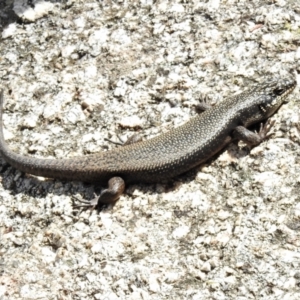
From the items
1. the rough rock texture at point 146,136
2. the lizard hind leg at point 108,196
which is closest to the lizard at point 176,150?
the lizard hind leg at point 108,196

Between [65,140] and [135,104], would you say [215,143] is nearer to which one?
[135,104]

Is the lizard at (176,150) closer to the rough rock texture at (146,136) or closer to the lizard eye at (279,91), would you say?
the lizard eye at (279,91)

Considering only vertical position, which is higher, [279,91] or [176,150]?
[279,91]

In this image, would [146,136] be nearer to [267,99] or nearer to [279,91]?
[267,99]

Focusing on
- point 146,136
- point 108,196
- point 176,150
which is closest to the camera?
point 108,196

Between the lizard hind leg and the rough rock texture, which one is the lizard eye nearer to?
the rough rock texture

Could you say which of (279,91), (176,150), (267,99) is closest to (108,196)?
(176,150)

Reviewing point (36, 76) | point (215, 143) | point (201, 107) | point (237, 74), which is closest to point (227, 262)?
point (215, 143)
